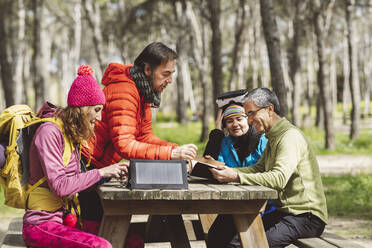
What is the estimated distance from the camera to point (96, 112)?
3494mm

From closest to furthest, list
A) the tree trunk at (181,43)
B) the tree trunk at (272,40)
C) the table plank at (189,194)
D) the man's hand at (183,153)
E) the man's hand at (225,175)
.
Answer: the table plank at (189,194), the man's hand at (225,175), the man's hand at (183,153), the tree trunk at (272,40), the tree trunk at (181,43)

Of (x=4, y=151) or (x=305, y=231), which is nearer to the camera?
(x=4, y=151)

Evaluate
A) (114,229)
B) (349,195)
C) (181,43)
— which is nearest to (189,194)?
(114,229)

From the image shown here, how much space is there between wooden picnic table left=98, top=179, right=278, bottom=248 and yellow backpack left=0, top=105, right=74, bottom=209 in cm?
46

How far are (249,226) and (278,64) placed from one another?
7.01 meters

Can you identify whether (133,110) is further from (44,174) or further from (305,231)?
(305,231)

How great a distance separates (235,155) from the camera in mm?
4844

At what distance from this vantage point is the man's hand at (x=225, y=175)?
3.67 meters

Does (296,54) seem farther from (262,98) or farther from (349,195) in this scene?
(262,98)

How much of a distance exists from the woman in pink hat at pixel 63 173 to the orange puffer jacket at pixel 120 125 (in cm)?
36

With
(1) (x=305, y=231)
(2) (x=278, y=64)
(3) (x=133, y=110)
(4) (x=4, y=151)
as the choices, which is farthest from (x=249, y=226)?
(2) (x=278, y=64)

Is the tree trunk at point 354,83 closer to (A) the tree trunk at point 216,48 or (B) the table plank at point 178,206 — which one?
(A) the tree trunk at point 216,48

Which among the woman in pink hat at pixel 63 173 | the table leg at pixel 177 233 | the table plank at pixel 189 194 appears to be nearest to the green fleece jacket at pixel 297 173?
the table plank at pixel 189 194

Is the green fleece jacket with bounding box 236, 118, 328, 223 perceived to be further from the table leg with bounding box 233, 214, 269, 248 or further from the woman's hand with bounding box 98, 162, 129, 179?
the woman's hand with bounding box 98, 162, 129, 179
